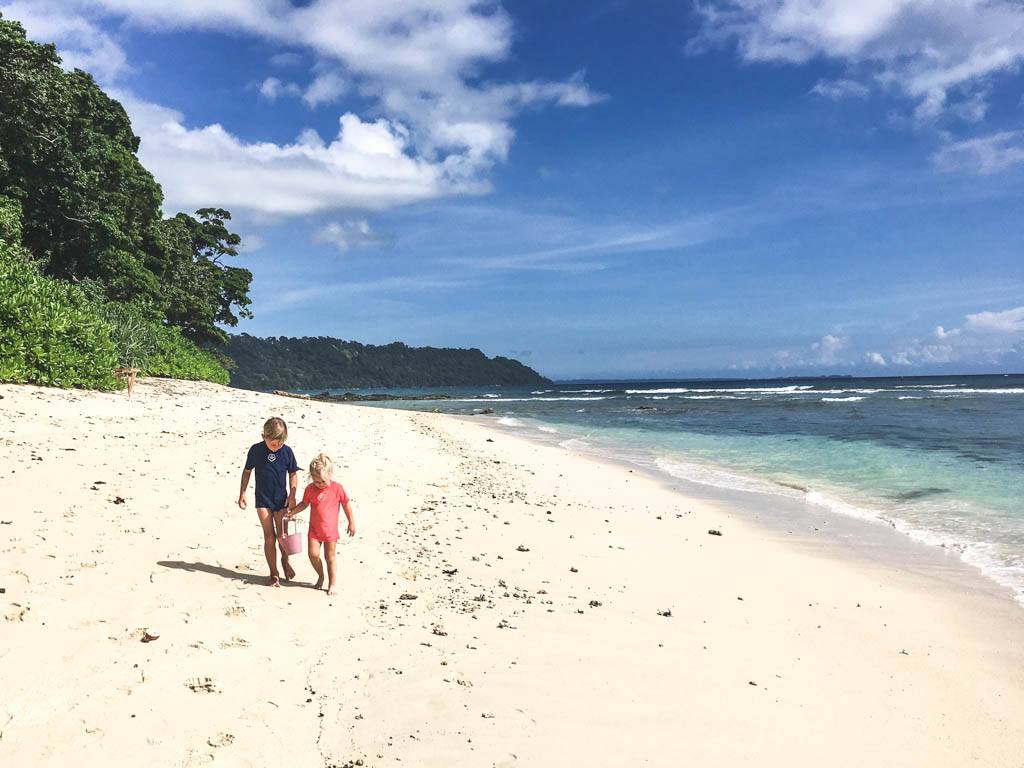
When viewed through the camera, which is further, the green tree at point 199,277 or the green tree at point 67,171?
the green tree at point 199,277

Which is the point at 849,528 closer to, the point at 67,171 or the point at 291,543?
the point at 291,543

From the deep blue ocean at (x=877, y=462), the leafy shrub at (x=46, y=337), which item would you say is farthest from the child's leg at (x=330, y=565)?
the leafy shrub at (x=46, y=337)

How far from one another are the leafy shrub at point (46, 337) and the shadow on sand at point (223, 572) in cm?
1186

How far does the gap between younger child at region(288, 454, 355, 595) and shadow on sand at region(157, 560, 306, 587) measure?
382mm

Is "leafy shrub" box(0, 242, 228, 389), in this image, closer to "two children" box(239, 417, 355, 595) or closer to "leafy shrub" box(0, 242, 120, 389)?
"leafy shrub" box(0, 242, 120, 389)

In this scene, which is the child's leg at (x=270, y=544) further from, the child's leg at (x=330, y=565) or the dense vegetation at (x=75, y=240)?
the dense vegetation at (x=75, y=240)

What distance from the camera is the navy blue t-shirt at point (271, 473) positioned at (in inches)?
237

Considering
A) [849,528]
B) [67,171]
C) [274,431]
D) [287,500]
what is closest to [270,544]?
[287,500]

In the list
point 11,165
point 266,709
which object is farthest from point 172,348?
point 266,709

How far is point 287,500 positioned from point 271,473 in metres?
0.30

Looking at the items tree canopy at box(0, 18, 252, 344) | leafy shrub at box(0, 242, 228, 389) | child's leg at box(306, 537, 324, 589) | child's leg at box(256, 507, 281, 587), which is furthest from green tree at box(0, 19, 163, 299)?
child's leg at box(306, 537, 324, 589)

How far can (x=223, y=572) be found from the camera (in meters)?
→ 6.06

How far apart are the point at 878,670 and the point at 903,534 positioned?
5.65 m

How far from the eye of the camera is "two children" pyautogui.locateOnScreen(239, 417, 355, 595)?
5852mm
